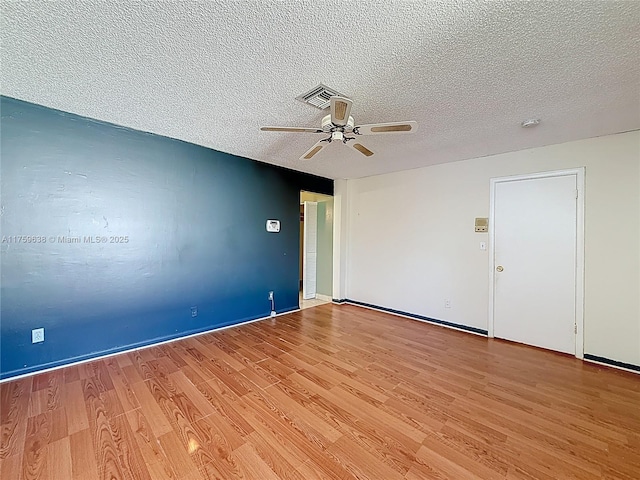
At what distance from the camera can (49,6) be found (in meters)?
1.36

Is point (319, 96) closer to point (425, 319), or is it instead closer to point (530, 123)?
point (530, 123)

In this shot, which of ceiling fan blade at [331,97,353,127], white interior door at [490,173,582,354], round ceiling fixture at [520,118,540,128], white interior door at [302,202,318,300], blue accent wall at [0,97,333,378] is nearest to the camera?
ceiling fan blade at [331,97,353,127]

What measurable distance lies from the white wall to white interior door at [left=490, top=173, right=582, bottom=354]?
13 centimetres

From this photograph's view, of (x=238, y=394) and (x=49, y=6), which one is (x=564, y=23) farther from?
(x=238, y=394)

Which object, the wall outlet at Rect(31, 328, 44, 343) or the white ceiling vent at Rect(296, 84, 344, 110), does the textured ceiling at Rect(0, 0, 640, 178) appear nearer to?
the white ceiling vent at Rect(296, 84, 344, 110)

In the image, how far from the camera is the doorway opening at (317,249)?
5.55m

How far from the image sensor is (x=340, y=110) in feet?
6.12

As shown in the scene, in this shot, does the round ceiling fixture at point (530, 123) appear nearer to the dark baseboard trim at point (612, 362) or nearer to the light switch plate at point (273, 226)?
the dark baseboard trim at point (612, 362)

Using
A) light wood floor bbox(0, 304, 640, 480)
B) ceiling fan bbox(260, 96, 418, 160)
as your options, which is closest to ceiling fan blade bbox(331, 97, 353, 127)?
ceiling fan bbox(260, 96, 418, 160)

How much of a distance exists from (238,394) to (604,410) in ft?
9.49

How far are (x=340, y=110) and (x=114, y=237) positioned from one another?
109 inches

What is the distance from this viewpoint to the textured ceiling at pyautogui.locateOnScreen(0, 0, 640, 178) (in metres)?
1.39

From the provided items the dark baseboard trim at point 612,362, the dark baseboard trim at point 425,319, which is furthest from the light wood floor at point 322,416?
the dark baseboard trim at point 425,319

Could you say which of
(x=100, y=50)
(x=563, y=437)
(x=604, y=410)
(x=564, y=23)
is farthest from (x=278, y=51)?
(x=604, y=410)
